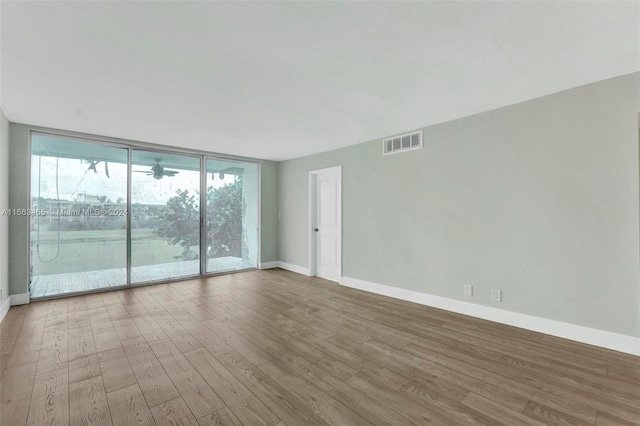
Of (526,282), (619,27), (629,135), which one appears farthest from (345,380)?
(629,135)

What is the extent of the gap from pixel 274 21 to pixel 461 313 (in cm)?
391

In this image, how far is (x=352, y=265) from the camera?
5164 millimetres

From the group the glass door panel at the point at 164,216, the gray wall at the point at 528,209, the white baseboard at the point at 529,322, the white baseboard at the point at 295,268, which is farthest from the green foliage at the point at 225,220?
the white baseboard at the point at 529,322

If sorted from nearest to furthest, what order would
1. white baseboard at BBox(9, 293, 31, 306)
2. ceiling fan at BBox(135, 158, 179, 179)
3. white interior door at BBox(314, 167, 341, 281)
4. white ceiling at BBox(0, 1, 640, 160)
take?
white ceiling at BBox(0, 1, 640, 160) → white baseboard at BBox(9, 293, 31, 306) → ceiling fan at BBox(135, 158, 179, 179) → white interior door at BBox(314, 167, 341, 281)

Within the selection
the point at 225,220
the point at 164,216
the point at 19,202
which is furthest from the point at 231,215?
the point at 19,202

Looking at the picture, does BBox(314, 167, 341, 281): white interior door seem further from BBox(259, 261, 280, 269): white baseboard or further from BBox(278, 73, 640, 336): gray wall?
BBox(259, 261, 280, 269): white baseboard

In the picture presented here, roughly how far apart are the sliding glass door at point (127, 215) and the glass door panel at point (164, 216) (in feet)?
0.05

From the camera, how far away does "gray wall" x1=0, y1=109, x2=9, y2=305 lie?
3598mm

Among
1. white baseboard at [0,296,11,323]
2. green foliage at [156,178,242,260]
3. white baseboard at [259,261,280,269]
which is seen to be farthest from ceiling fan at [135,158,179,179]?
white baseboard at [259,261,280,269]

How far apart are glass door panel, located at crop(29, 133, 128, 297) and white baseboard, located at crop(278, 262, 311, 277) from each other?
3.20m

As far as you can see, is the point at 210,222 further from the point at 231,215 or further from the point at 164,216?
the point at 164,216

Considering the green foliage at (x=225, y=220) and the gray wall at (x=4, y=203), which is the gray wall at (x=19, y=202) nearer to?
the gray wall at (x=4, y=203)

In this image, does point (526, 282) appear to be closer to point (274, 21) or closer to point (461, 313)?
point (461, 313)

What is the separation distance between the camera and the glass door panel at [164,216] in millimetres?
5105
